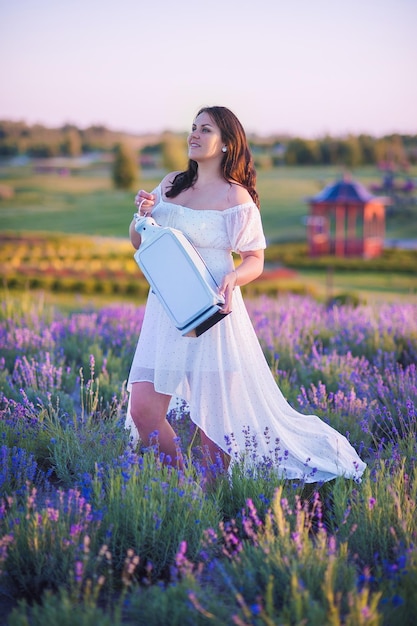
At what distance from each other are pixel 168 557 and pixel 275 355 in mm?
2870

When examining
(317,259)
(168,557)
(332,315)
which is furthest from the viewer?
(317,259)

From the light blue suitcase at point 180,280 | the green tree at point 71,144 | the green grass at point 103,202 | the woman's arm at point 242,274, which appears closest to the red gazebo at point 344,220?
the green grass at point 103,202

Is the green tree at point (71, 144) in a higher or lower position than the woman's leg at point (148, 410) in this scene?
higher

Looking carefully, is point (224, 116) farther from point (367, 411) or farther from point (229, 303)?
point (367, 411)

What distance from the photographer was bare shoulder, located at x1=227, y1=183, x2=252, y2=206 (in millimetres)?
3441

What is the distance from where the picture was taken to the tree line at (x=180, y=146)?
32000mm

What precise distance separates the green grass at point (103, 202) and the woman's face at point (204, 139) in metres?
27.9

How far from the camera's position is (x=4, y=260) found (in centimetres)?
1794

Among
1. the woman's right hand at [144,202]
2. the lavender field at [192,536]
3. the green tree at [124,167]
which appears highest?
the green tree at [124,167]

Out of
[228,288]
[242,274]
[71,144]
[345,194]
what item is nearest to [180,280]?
[228,288]

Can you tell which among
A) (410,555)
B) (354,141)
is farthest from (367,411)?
(354,141)

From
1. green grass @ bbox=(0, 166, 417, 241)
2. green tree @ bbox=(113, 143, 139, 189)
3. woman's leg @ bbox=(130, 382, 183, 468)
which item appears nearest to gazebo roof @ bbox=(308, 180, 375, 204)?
green grass @ bbox=(0, 166, 417, 241)

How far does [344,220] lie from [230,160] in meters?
24.0

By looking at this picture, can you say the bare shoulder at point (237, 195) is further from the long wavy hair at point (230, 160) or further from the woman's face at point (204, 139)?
the woman's face at point (204, 139)
